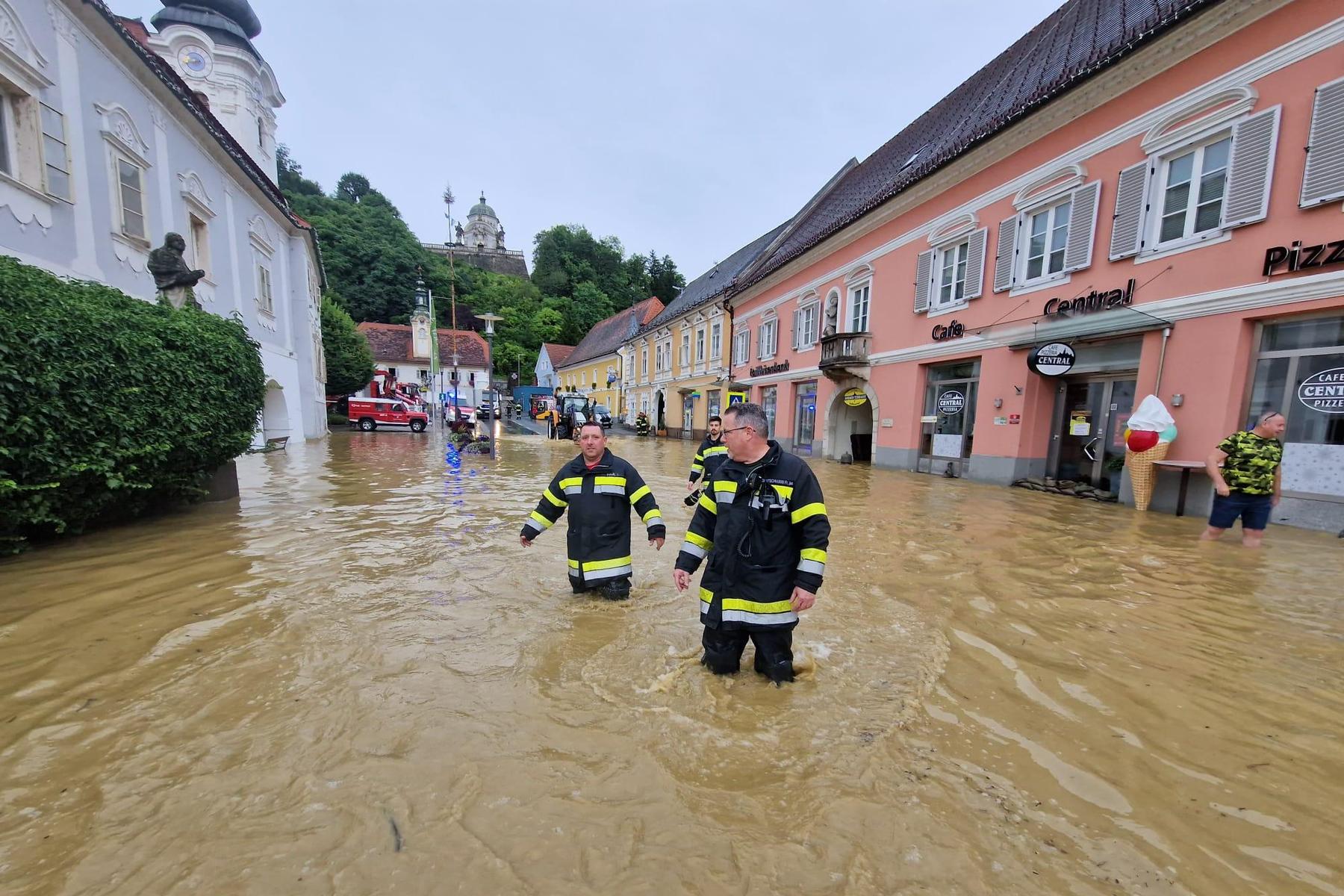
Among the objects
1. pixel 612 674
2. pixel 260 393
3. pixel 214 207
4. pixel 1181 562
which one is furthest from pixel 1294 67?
pixel 214 207

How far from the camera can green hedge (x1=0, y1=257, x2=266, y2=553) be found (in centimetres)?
456

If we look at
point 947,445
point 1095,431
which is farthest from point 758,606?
point 947,445

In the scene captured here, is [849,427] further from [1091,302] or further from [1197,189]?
[1197,189]

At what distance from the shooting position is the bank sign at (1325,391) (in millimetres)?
7398

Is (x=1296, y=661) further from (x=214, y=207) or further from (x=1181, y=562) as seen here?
(x=214, y=207)

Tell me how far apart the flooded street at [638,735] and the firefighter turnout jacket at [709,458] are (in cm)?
129

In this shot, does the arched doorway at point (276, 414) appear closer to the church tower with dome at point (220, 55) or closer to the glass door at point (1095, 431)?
the church tower with dome at point (220, 55)

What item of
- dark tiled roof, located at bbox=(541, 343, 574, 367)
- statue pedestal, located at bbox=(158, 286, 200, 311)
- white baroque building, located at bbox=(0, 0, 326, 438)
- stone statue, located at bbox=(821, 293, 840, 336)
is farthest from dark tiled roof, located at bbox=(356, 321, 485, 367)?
statue pedestal, located at bbox=(158, 286, 200, 311)

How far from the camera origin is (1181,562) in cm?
600

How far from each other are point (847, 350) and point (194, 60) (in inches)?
1028

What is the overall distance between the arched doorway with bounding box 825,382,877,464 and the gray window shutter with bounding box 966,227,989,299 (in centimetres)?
556

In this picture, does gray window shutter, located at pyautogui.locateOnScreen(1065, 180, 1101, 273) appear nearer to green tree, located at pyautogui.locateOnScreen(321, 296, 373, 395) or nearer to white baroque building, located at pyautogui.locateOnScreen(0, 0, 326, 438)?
white baroque building, located at pyautogui.locateOnScreen(0, 0, 326, 438)

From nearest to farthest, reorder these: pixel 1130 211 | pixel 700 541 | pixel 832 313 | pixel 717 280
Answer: pixel 700 541 → pixel 1130 211 → pixel 832 313 → pixel 717 280

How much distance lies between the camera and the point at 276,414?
18594 mm
